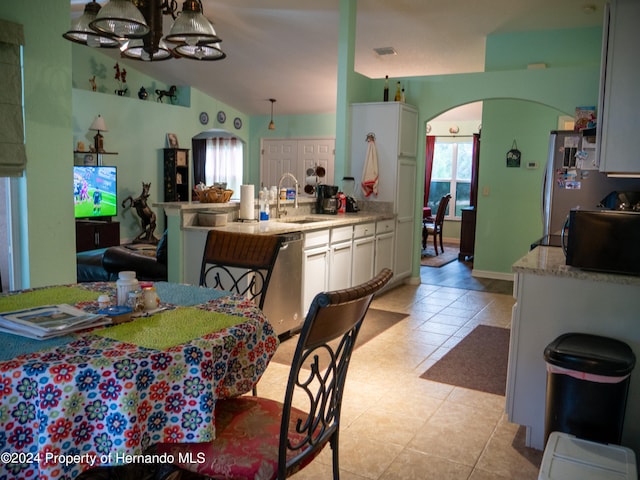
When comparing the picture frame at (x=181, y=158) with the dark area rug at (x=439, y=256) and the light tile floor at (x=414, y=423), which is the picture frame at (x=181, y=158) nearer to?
the dark area rug at (x=439, y=256)

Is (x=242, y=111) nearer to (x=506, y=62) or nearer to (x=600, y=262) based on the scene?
(x=506, y=62)

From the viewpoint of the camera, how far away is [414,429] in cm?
278

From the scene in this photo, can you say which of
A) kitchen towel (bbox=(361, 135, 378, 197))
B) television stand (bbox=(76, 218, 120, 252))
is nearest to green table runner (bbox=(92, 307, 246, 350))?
kitchen towel (bbox=(361, 135, 378, 197))

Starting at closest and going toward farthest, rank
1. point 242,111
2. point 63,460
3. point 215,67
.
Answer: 1. point 63,460
2. point 215,67
3. point 242,111

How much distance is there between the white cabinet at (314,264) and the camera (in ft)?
14.2

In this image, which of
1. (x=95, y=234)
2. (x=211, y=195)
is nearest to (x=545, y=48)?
(x=211, y=195)

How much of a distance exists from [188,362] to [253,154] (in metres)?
10.2

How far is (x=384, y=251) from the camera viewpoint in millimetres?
5875

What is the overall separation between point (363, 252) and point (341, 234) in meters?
0.55

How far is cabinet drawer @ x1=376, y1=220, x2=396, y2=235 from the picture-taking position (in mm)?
5695

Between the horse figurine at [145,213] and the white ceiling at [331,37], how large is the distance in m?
2.08

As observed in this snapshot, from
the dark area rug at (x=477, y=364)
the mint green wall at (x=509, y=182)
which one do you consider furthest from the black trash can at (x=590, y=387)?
the mint green wall at (x=509, y=182)

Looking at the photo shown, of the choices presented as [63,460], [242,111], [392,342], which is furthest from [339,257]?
[242,111]

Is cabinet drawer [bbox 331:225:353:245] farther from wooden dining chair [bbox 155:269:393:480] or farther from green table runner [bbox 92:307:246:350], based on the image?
wooden dining chair [bbox 155:269:393:480]
